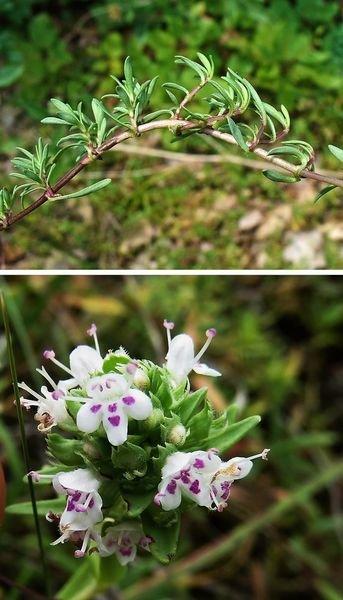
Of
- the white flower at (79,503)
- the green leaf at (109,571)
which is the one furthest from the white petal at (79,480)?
the green leaf at (109,571)

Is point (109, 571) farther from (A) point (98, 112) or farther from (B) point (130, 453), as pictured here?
(A) point (98, 112)

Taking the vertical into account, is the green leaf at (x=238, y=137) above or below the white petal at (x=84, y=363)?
above

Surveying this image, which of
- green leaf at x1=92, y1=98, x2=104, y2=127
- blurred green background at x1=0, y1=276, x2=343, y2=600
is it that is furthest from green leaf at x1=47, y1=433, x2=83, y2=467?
blurred green background at x1=0, y1=276, x2=343, y2=600

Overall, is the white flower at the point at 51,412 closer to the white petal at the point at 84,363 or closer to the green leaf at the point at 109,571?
the white petal at the point at 84,363

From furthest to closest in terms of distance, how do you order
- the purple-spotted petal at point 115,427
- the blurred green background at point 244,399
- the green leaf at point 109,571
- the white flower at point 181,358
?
the blurred green background at point 244,399 → the green leaf at point 109,571 → the white flower at point 181,358 → the purple-spotted petal at point 115,427

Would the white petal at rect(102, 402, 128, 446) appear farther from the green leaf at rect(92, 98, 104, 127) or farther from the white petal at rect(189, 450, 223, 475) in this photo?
the green leaf at rect(92, 98, 104, 127)

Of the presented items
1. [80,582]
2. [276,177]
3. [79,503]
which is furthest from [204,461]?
[80,582]
